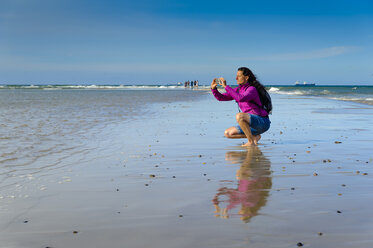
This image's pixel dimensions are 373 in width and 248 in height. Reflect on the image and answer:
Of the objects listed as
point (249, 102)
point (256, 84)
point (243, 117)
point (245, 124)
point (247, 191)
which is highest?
point (256, 84)

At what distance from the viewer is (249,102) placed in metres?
9.34

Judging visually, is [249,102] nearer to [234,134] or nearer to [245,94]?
[245,94]

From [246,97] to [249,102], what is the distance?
43 centimetres

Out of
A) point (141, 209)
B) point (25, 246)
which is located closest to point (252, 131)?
point (141, 209)

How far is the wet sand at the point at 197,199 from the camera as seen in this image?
11.2 feet

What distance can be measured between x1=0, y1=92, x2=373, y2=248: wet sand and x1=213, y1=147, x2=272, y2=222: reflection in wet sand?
13 mm

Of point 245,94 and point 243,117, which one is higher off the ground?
point 245,94

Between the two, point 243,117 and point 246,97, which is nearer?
point 246,97

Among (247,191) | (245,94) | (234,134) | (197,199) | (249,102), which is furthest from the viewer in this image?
(234,134)

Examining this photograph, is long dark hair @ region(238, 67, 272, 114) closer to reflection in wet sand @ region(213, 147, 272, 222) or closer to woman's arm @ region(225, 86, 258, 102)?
woman's arm @ region(225, 86, 258, 102)

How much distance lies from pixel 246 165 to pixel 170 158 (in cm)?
151

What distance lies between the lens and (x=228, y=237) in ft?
11.0

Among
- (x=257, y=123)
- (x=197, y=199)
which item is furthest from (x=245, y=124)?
(x=197, y=199)

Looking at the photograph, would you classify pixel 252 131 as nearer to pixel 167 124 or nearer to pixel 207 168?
pixel 207 168
